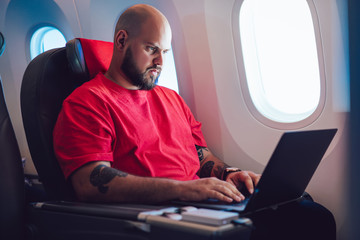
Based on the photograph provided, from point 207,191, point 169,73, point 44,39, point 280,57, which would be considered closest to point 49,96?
point 207,191

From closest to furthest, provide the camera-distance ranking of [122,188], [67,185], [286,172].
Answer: [286,172], [122,188], [67,185]

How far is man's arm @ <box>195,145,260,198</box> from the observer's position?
62.7 inches

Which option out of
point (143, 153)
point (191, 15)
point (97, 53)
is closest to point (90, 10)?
point (191, 15)

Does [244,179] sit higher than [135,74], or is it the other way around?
[135,74]

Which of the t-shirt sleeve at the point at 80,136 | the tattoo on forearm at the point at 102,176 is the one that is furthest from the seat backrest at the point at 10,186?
the tattoo on forearm at the point at 102,176

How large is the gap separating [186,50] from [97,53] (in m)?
0.78

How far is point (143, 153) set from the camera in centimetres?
154

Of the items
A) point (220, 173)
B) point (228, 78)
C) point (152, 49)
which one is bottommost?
point (220, 173)

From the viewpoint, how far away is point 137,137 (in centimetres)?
154

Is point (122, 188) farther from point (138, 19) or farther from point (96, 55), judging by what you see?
point (138, 19)

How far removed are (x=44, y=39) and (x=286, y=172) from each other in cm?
371

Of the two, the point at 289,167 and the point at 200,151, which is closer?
the point at 289,167

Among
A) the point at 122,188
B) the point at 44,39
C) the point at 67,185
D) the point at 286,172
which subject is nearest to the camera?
the point at 286,172

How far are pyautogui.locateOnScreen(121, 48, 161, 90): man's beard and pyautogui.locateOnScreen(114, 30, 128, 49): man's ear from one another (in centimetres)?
5
